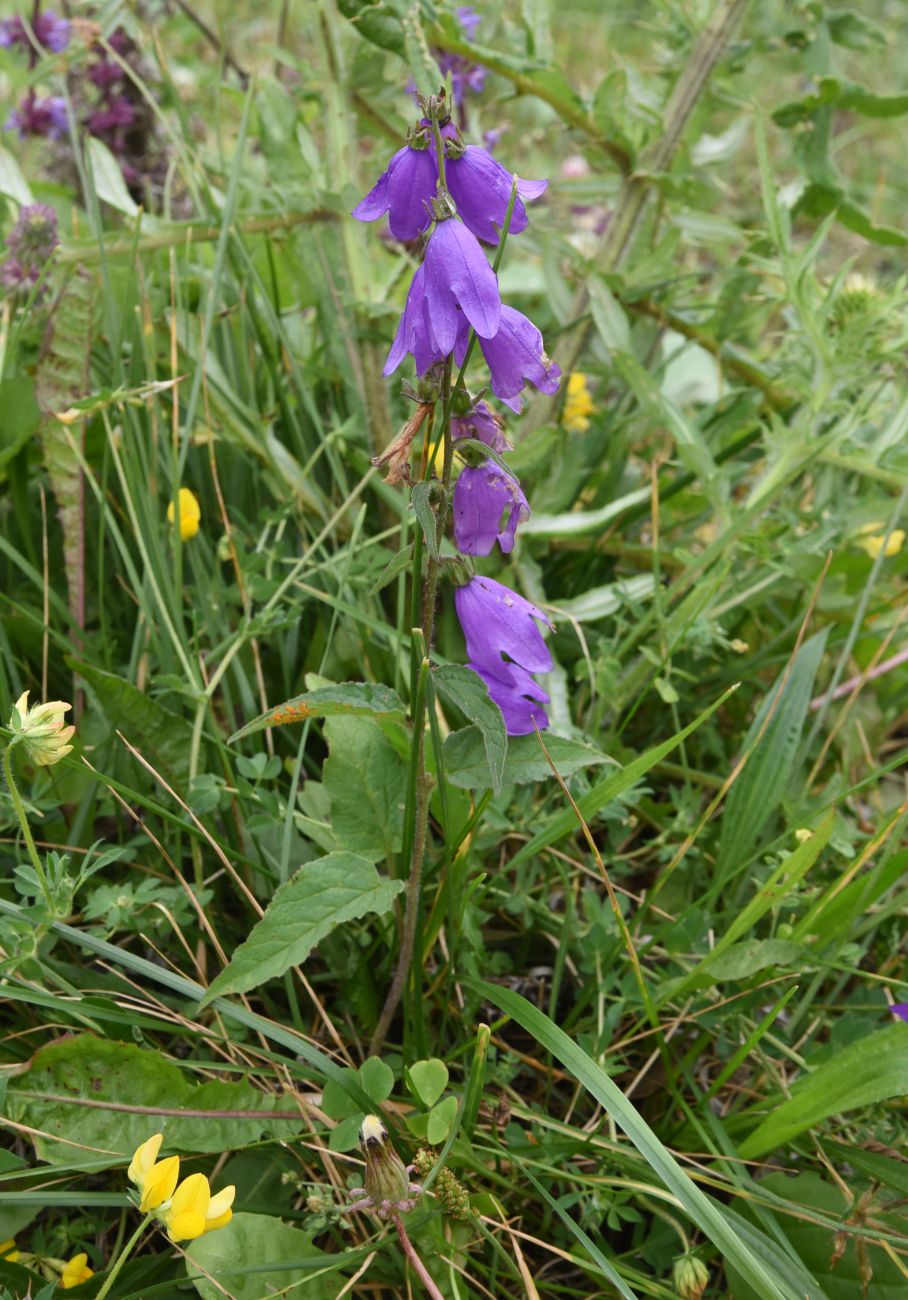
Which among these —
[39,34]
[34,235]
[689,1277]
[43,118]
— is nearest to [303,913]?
[689,1277]

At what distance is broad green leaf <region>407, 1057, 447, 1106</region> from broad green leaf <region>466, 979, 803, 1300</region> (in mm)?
128

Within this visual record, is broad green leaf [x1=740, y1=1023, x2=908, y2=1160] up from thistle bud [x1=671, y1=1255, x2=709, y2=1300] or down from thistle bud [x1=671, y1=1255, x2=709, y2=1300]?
up

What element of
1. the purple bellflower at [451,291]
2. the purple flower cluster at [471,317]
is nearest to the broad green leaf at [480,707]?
the purple flower cluster at [471,317]

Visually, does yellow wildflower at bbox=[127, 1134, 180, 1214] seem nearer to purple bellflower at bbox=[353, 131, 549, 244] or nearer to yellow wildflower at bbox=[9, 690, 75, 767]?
yellow wildflower at bbox=[9, 690, 75, 767]

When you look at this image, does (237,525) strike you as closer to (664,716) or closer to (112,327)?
(112,327)

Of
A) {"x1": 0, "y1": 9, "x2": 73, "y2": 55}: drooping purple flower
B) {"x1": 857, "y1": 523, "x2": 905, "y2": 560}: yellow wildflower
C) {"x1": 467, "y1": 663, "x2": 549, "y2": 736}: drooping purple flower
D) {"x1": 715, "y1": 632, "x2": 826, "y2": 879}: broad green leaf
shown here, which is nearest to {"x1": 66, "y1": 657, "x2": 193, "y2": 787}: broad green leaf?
{"x1": 467, "y1": 663, "x2": 549, "y2": 736}: drooping purple flower

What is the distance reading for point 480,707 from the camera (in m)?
1.18

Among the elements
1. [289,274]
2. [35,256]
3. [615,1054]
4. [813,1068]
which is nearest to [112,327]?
[35,256]

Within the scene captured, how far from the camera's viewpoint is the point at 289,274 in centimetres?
229

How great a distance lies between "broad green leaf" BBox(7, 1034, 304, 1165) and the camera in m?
1.29

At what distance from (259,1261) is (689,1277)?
1.68 ft

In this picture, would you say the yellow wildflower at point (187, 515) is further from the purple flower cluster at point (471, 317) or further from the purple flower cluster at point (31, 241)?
the purple flower cluster at point (471, 317)

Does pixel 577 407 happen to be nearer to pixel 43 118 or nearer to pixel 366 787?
pixel 366 787

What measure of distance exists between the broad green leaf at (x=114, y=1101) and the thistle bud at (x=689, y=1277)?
0.51 metres
